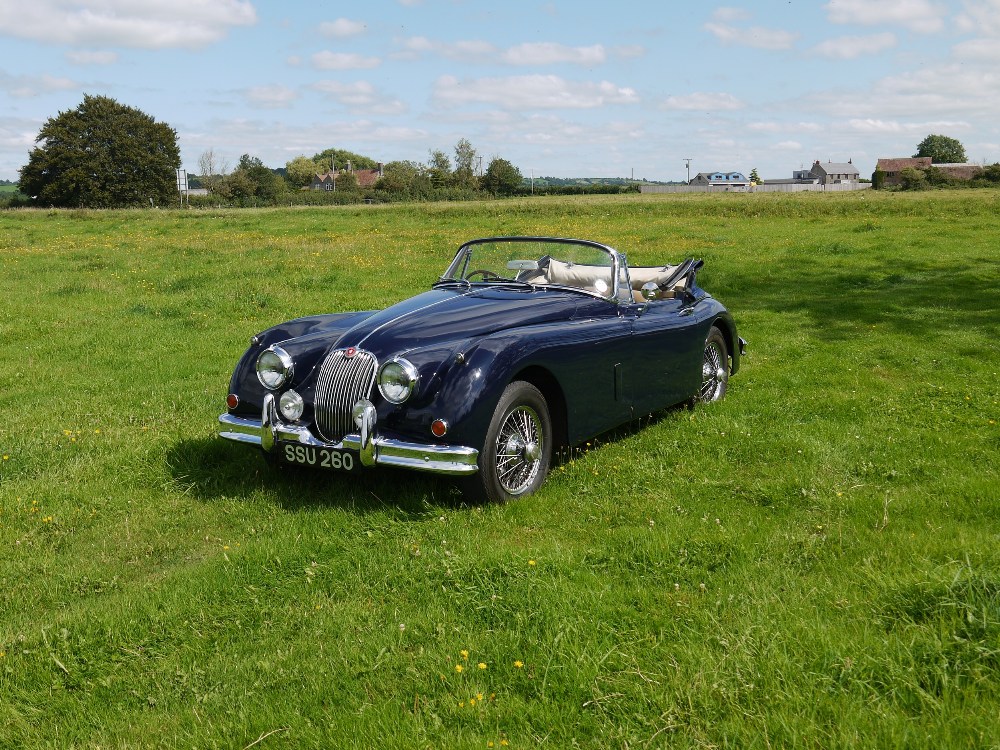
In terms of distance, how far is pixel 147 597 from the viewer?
398cm

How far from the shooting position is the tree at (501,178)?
10319 centimetres

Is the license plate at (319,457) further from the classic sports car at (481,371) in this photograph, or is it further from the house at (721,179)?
the house at (721,179)

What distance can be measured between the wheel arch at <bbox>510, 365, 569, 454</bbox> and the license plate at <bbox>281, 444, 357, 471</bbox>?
4.27ft

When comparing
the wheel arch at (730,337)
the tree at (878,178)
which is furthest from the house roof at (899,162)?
the wheel arch at (730,337)

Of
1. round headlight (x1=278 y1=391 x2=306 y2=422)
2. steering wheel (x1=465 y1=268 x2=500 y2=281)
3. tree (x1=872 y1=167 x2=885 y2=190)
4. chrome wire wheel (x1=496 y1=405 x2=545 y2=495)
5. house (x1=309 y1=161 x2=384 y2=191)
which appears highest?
house (x1=309 y1=161 x2=384 y2=191)

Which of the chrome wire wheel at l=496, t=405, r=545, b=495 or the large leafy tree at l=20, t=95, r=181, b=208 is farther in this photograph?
the large leafy tree at l=20, t=95, r=181, b=208

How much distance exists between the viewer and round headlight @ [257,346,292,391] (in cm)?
535

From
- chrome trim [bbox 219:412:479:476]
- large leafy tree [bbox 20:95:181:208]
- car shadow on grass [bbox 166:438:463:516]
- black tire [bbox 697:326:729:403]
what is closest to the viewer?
chrome trim [bbox 219:412:479:476]

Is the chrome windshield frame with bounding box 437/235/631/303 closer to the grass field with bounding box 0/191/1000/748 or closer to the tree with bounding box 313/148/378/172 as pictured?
the grass field with bounding box 0/191/1000/748

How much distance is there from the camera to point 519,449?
519cm

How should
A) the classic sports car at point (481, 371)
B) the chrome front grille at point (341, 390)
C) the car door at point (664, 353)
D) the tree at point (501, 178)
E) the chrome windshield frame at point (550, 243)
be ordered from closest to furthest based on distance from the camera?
the classic sports car at point (481, 371) < the chrome front grille at point (341, 390) < the car door at point (664, 353) < the chrome windshield frame at point (550, 243) < the tree at point (501, 178)

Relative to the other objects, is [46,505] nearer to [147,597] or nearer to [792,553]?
[147,597]

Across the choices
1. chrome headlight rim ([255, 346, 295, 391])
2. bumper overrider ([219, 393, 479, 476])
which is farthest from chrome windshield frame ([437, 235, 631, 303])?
bumper overrider ([219, 393, 479, 476])

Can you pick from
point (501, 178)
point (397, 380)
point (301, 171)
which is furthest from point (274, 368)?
point (301, 171)
